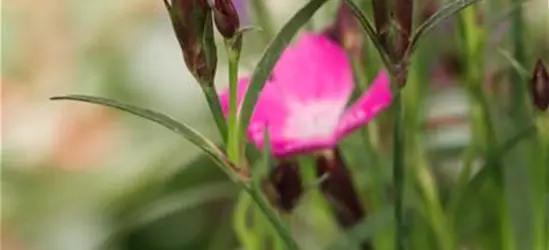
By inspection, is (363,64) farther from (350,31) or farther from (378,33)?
(378,33)

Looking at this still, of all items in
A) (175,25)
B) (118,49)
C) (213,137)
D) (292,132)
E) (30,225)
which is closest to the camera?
(175,25)

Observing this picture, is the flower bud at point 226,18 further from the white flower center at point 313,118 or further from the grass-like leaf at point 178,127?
the white flower center at point 313,118

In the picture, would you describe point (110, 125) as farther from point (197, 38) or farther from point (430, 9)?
point (197, 38)

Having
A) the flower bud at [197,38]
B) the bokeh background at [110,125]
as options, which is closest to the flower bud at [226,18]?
the flower bud at [197,38]

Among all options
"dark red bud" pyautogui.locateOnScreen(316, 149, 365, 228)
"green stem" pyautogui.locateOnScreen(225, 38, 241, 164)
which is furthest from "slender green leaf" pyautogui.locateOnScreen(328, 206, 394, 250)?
"green stem" pyautogui.locateOnScreen(225, 38, 241, 164)

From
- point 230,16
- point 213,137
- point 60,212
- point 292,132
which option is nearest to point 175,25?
point 230,16

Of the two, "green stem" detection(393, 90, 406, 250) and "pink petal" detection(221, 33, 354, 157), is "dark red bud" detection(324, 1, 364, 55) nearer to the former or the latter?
"pink petal" detection(221, 33, 354, 157)
